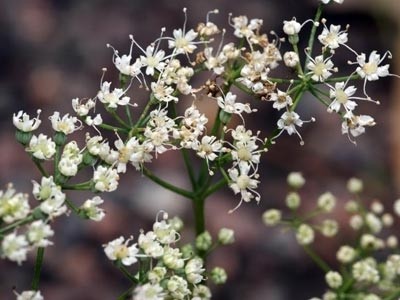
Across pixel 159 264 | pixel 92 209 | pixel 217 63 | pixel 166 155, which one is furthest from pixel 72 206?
pixel 166 155

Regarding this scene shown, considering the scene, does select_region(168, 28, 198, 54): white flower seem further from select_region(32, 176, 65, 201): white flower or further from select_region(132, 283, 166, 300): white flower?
select_region(132, 283, 166, 300): white flower

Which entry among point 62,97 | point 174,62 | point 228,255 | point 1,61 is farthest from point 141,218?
point 174,62

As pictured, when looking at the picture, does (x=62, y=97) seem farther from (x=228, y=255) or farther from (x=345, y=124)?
(x=345, y=124)

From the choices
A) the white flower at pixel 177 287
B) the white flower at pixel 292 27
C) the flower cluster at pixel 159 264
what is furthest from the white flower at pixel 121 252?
the white flower at pixel 292 27

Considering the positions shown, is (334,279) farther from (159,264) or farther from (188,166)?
(159,264)

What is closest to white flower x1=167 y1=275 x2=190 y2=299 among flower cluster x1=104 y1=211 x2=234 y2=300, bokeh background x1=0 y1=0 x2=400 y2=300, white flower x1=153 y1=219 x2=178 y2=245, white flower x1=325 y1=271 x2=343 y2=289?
flower cluster x1=104 y1=211 x2=234 y2=300

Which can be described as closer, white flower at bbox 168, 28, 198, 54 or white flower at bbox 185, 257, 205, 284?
white flower at bbox 185, 257, 205, 284

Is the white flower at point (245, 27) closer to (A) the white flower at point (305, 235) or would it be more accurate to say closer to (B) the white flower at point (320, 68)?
(B) the white flower at point (320, 68)
